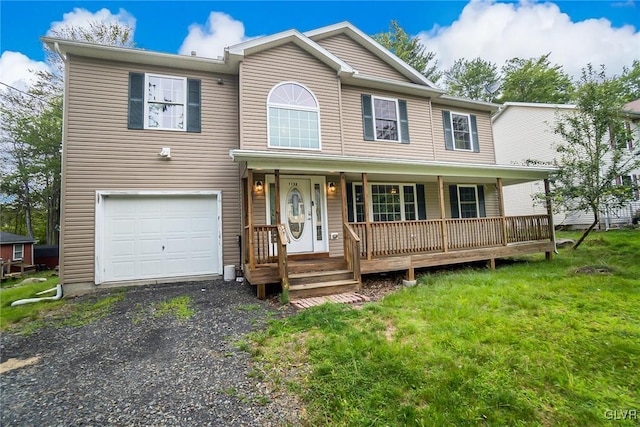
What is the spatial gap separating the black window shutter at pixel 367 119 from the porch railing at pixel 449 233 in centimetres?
317

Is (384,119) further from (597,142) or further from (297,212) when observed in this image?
(597,142)

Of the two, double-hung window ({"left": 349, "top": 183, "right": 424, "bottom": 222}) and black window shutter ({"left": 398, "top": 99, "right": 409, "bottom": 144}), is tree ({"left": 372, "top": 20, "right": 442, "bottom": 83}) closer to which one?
black window shutter ({"left": 398, "top": 99, "right": 409, "bottom": 144})

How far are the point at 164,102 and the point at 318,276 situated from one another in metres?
5.89

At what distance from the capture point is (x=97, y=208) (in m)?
6.47

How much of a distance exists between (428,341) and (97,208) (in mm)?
7405

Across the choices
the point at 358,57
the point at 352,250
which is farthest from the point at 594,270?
the point at 358,57

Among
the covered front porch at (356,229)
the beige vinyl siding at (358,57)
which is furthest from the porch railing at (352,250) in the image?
the beige vinyl siding at (358,57)

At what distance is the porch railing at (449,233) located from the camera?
273 inches

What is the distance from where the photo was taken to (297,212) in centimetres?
744

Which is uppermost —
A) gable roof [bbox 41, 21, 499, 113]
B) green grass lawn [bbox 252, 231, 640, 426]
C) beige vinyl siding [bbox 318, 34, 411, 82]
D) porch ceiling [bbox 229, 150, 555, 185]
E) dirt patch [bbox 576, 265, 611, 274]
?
beige vinyl siding [bbox 318, 34, 411, 82]

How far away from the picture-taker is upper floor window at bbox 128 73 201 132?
6.90 metres

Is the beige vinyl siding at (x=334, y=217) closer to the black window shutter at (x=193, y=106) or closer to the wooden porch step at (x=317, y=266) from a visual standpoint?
the wooden porch step at (x=317, y=266)

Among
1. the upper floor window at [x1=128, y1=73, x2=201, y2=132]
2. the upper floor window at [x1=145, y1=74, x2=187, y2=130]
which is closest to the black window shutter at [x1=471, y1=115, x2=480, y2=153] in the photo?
the upper floor window at [x1=128, y1=73, x2=201, y2=132]

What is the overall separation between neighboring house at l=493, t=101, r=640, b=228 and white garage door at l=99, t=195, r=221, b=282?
14.7 meters
